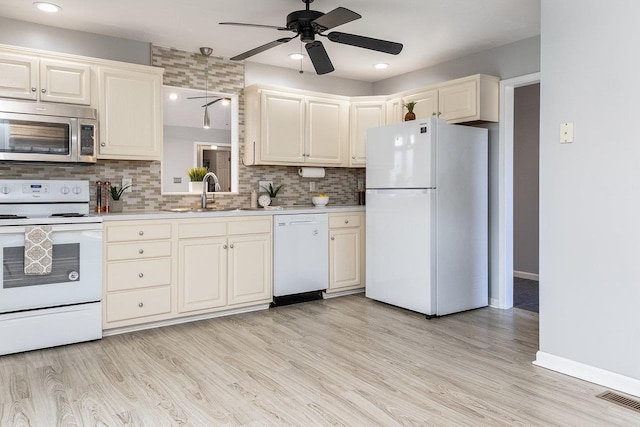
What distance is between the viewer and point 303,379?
2600 millimetres

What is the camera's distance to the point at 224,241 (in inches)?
151

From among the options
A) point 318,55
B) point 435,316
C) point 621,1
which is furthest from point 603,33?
point 435,316

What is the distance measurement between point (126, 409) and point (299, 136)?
3037mm

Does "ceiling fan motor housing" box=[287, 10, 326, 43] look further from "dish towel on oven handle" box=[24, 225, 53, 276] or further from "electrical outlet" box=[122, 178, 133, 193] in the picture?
"dish towel on oven handle" box=[24, 225, 53, 276]

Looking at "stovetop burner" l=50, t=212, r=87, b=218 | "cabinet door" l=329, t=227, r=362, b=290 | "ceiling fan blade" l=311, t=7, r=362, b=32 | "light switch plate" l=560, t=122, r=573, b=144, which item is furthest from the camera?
"cabinet door" l=329, t=227, r=362, b=290

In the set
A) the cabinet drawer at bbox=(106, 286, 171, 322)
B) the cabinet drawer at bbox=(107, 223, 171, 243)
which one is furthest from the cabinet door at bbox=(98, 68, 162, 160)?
the cabinet drawer at bbox=(106, 286, 171, 322)

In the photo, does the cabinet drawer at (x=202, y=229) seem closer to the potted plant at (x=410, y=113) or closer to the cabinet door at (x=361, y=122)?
the cabinet door at (x=361, y=122)

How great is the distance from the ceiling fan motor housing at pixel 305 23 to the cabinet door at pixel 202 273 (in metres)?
1.76

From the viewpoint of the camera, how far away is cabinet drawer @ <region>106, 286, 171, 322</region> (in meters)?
3.36

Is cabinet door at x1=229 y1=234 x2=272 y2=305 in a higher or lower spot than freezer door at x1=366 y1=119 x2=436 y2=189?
lower

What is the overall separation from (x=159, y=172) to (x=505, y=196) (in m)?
3.10

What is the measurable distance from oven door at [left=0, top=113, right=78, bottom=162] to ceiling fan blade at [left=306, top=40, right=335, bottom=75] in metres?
1.81

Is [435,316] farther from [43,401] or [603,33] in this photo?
[43,401]

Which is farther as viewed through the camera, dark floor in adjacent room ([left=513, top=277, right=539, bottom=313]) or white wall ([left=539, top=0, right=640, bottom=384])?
dark floor in adjacent room ([left=513, top=277, right=539, bottom=313])
